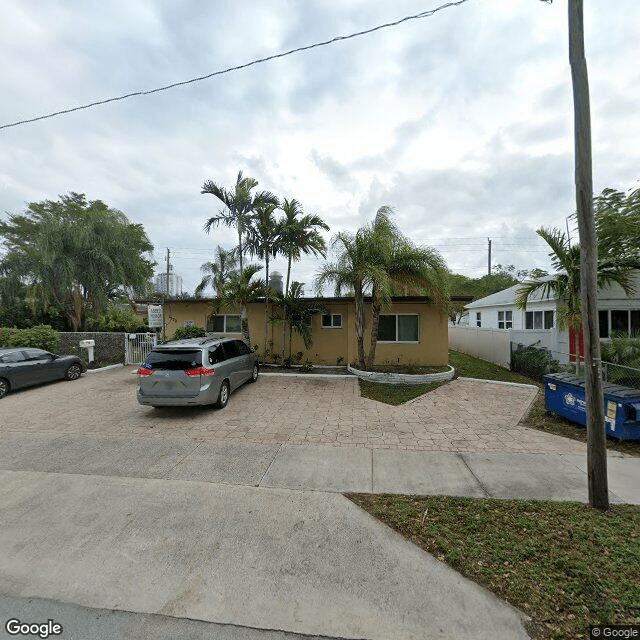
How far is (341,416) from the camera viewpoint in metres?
7.02

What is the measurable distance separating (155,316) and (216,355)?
640 centimetres

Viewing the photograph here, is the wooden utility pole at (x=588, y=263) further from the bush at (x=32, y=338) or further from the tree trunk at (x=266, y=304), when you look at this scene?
the bush at (x=32, y=338)

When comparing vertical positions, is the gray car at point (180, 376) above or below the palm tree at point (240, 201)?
below

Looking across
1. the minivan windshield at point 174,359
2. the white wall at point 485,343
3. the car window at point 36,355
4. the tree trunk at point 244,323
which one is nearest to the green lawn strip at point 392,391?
the minivan windshield at point 174,359

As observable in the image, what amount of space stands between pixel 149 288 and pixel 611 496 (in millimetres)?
21515

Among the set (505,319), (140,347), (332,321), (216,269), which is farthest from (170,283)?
(505,319)

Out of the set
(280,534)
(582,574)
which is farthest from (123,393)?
(582,574)

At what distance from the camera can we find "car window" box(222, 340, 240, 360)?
8250 millimetres

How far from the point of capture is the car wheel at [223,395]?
7438 millimetres

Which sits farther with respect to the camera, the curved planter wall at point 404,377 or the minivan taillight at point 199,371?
the curved planter wall at point 404,377

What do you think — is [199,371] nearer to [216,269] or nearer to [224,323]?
[224,323]

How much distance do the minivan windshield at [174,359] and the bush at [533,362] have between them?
10430 millimetres

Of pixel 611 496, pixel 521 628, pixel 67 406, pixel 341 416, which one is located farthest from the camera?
pixel 67 406

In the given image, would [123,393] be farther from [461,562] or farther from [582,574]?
[582,574]
